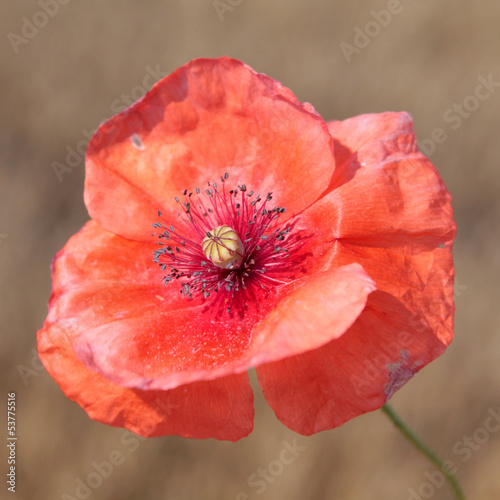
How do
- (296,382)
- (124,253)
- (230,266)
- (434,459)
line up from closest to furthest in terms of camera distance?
(296,382), (434,459), (230,266), (124,253)

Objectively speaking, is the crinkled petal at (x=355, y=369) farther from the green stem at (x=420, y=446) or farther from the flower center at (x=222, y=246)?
the flower center at (x=222, y=246)

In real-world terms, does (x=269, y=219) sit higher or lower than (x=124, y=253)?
lower

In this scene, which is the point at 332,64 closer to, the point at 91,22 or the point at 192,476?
the point at 91,22

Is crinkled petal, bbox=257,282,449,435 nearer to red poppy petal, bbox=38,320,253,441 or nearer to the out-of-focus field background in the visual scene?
red poppy petal, bbox=38,320,253,441

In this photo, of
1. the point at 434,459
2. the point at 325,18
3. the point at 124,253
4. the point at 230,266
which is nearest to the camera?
the point at 434,459

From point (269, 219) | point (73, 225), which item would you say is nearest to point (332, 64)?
point (73, 225)

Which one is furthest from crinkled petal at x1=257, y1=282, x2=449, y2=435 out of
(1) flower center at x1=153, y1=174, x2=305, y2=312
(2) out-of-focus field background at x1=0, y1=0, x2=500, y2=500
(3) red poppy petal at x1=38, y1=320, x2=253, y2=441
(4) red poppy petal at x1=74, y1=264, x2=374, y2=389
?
(2) out-of-focus field background at x1=0, y1=0, x2=500, y2=500

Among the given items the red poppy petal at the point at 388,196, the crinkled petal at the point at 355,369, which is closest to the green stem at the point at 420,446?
the crinkled petal at the point at 355,369
